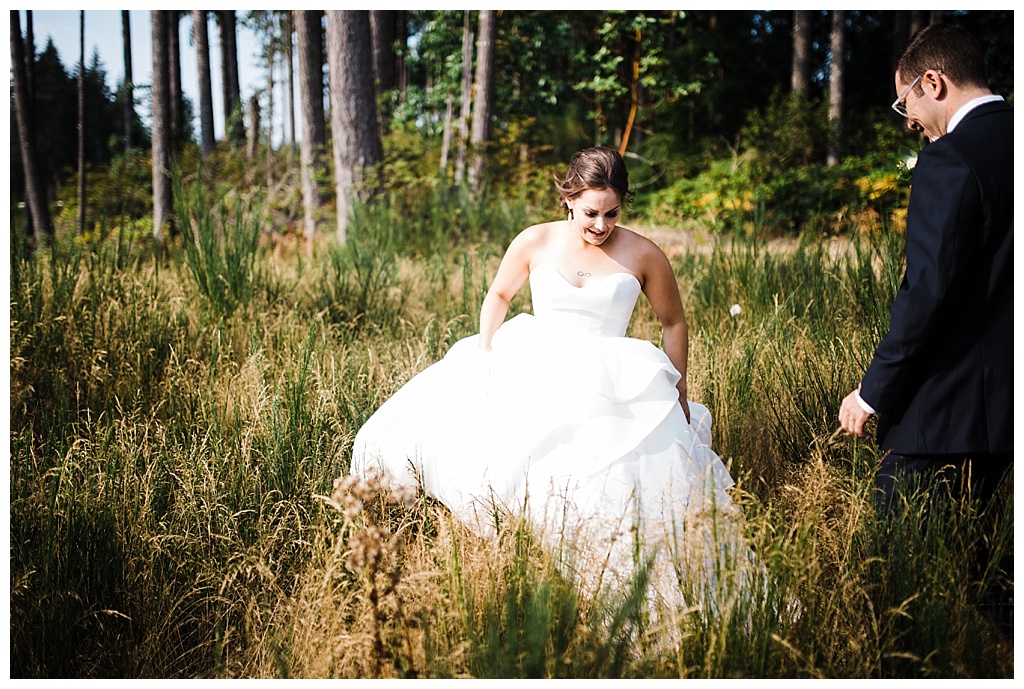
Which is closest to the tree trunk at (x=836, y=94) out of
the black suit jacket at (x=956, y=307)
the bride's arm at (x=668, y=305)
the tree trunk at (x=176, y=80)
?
the bride's arm at (x=668, y=305)

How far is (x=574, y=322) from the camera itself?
2801mm

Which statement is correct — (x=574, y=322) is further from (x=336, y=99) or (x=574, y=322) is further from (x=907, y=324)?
(x=336, y=99)

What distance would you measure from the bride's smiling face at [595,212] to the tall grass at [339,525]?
3.51ft

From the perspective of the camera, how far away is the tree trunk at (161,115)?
9852mm

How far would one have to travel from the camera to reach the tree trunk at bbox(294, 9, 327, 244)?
31.0ft

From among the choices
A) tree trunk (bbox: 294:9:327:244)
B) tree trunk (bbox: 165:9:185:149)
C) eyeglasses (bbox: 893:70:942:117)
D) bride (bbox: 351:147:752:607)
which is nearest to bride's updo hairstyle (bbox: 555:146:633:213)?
bride (bbox: 351:147:752:607)

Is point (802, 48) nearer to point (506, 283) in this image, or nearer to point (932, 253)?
point (506, 283)

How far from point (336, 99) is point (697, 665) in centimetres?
778

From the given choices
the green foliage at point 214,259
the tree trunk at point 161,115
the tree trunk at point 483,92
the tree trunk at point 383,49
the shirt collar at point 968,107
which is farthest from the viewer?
the tree trunk at point 383,49

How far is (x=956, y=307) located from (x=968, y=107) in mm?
563

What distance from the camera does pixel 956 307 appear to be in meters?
2.08

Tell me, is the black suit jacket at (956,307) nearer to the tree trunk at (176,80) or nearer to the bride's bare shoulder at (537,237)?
the bride's bare shoulder at (537,237)

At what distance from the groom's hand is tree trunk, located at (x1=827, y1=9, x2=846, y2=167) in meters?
11.1

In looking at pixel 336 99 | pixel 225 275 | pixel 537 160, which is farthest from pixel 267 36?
pixel 225 275
